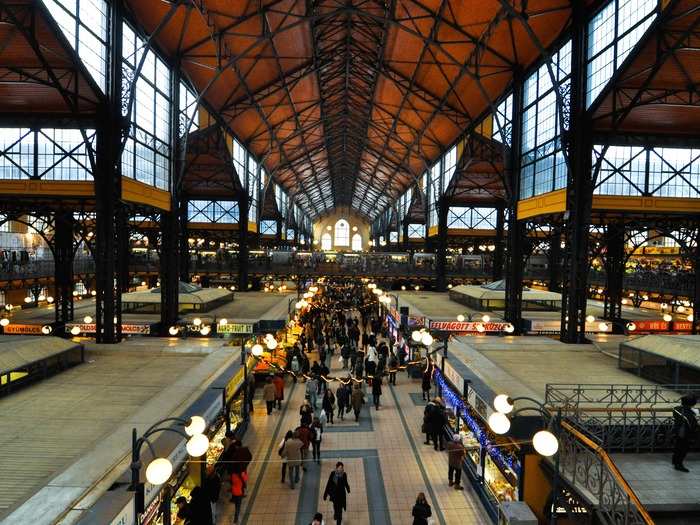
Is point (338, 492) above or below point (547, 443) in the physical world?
below

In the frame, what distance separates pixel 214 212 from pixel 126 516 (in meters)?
35.9

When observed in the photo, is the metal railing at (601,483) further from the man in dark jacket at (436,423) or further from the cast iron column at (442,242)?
the cast iron column at (442,242)

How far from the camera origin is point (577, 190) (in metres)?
18.0

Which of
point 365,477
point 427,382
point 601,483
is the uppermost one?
point 601,483

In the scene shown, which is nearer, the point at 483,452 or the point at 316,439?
the point at 483,452

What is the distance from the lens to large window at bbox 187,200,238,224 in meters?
39.6

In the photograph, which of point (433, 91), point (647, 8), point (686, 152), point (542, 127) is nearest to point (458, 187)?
point (433, 91)

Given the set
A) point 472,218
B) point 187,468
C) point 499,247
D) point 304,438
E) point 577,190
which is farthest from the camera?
point 472,218

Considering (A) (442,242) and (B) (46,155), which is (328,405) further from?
(A) (442,242)

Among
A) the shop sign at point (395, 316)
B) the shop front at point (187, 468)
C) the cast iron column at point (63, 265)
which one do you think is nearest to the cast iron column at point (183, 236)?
the cast iron column at point (63, 265)

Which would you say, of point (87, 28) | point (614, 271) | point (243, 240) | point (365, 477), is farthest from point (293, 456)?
point (243, 240)

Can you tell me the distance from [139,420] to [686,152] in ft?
76.1

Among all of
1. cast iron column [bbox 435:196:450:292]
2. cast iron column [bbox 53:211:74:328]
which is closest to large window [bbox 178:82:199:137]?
cast iron column [bbox 53:211:74:328]

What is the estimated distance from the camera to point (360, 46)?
3098 cm
